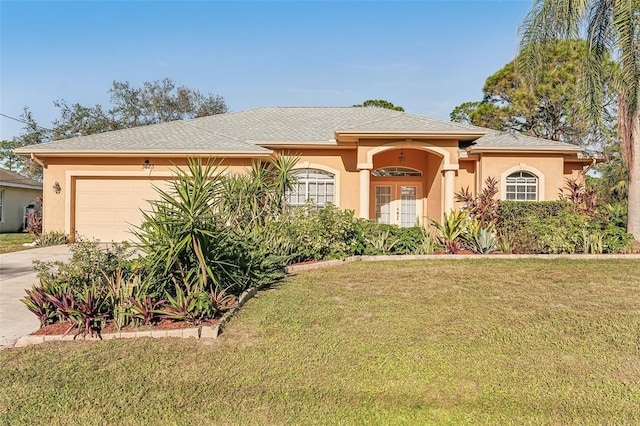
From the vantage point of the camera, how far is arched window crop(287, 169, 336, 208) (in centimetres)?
1485

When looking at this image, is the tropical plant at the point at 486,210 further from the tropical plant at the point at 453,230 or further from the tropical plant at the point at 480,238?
the tropical plant at the point at 453,230

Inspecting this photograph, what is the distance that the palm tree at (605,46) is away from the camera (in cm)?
1073

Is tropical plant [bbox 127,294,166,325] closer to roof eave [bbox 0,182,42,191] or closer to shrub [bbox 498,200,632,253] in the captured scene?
shrub [bbox 498,200,632,253]

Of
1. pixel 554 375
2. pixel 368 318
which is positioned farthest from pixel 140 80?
pixel 554 375

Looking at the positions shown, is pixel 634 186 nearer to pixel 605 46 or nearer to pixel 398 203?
pixel 605 46

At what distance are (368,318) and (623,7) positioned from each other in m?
12.1

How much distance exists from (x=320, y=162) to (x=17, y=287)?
1017 centimetres

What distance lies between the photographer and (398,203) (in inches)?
633

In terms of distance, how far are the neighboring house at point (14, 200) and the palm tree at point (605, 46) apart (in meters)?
27.1

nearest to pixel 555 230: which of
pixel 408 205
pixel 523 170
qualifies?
pixel 523 170

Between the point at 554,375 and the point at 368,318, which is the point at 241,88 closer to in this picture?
the point at 368,318

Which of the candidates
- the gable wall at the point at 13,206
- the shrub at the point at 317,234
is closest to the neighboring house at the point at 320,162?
the shrub at the point at 317,234

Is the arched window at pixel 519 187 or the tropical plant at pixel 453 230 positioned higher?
the arched window at pixel 519 187

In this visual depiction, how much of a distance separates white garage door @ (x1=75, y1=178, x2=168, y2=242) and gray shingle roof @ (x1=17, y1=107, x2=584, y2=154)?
51.5 inches
